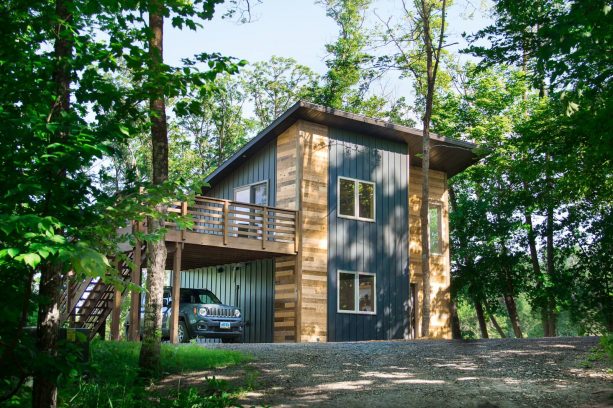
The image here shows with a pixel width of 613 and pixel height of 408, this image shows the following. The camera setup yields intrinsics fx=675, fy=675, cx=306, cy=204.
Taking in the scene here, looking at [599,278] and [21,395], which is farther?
[599,278]

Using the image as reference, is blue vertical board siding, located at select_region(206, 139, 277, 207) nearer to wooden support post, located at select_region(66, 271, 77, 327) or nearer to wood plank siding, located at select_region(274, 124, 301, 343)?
wood plank siding, located at select_region(274, 124, 301, 343)

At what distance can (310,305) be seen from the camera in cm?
1884

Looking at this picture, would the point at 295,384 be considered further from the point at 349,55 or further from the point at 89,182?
the point at 349,55

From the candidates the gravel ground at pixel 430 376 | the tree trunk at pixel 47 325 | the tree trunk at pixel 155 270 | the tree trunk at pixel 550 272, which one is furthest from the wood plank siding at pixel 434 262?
the tree trunk at pixel 47 325

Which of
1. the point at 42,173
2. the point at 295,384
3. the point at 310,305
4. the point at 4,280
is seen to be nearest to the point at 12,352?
the point at 4,280

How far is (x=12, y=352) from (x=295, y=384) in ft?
16.5

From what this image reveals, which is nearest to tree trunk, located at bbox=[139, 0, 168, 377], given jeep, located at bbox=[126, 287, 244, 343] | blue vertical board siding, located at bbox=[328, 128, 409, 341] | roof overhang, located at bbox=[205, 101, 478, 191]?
jeep, located at bbox=[126, 287, 244, 343]

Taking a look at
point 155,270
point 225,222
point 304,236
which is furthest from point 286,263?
point 155,270

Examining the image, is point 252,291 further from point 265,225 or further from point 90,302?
point 90,302

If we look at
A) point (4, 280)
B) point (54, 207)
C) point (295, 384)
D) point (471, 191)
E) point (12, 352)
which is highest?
point (471, 191)

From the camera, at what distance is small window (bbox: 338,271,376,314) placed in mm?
19812

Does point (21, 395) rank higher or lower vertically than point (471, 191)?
lower

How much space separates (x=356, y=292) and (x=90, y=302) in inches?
305

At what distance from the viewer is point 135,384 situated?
984 centimetres
